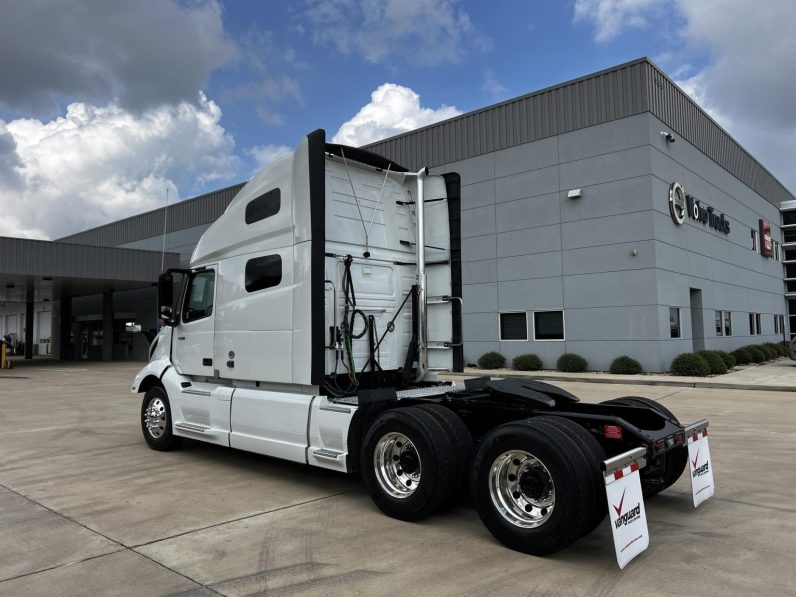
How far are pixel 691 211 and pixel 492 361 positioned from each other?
9.51m

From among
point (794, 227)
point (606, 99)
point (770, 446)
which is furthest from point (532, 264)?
point (794, 227)

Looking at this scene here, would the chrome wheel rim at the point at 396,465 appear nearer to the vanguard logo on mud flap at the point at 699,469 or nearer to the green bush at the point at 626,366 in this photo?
the vanguard logo on mud flap at the point at 699,469

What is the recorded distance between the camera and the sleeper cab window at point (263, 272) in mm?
6273

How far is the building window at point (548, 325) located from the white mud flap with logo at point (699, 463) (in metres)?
15.9

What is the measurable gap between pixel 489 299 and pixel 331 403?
17716mm

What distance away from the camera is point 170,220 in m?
39.5

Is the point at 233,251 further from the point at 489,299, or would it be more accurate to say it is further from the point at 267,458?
the point at 489,299

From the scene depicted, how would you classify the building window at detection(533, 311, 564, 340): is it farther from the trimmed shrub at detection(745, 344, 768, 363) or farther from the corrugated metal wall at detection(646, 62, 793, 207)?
the trimmed shrub at detection(745, 344, 768, 363)

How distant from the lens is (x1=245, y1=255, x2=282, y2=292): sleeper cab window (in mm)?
6273

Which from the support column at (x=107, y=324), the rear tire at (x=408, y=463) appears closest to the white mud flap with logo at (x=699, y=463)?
the rear tire at (x=408, y=463)

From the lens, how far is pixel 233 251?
6996 mm

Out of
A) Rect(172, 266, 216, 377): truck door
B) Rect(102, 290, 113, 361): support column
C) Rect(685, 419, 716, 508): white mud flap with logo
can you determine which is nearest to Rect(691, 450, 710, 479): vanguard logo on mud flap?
Rect(685, 419, 716, 508): white mud flap with logo

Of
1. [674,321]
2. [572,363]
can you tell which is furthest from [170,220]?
[674,321]

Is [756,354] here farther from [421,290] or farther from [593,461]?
[593,461]
